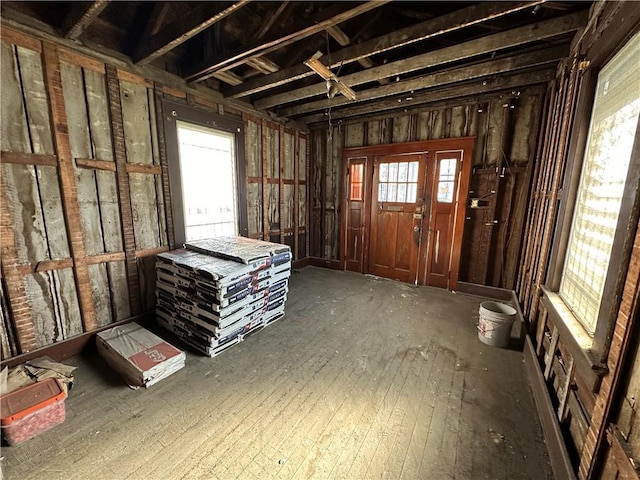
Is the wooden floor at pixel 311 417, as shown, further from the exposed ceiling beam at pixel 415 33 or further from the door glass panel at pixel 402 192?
the exposed ceiling beam at pixel 415 33

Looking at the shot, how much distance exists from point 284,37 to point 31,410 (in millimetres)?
3233

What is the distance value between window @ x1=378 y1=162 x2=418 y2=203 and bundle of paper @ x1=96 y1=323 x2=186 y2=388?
12.7ft

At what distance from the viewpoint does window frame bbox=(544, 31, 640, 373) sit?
47.8 inches

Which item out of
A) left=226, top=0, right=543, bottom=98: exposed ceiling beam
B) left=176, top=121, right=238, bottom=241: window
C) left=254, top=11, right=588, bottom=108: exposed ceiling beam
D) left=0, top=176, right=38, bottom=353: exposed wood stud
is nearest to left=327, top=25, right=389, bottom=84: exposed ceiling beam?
left=226, top=0, right=543, bottom=98: exposed ceiling beam

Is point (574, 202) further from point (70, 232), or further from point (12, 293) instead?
point (12, 293)

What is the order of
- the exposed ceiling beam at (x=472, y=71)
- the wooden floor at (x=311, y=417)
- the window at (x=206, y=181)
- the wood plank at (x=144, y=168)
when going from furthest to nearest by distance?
the window at (x=206, y=181) → the wood plank at (x=144, y=168) → the exposed ceiling beam at (x=472, y=71) → the wooden floor at (x=311, y=417)

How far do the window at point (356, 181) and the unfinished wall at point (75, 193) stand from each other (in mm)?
2785

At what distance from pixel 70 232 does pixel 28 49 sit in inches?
58.4

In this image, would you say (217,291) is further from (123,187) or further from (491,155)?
(491,155)

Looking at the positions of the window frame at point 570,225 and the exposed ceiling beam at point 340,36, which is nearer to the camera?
the window frame at point 570,225

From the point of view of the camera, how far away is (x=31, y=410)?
5.40 feet

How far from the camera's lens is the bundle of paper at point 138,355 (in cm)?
211

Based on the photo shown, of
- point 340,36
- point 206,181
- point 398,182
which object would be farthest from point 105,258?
point 398,182

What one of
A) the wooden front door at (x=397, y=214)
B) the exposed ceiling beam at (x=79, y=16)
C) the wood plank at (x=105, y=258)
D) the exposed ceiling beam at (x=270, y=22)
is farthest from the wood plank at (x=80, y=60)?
the wooden front door at (x=397, y=214)
